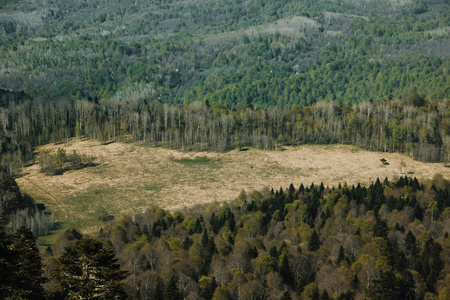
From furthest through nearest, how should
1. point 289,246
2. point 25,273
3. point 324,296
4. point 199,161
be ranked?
1. point 199,161
2. point 289,246
3. point 324,296
4. point 25,273

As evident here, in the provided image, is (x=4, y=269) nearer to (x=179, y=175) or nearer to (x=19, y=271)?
(x=19, y=271)

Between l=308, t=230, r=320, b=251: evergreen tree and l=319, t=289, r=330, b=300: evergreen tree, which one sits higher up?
l=319, t=289, r=330, b=300: evergreen tree

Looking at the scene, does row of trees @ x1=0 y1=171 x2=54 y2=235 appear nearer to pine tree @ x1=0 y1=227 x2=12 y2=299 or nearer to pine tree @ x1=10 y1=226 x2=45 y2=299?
pine tree @ x1=10 y1=226 x2=45 y2=299

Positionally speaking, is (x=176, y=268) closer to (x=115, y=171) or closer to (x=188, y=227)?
(x=188, y=227)

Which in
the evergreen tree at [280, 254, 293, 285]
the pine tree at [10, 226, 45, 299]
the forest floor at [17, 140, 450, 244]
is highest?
the pine tree at [10, 226, 45, 299]

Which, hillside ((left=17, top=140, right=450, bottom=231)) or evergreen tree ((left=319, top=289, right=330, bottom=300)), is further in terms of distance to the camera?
hillside ((left=17, top=140, right=450, bottom=231))

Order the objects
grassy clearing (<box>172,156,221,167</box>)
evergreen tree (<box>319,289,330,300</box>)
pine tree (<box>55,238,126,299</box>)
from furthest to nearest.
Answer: grassy clearing (<box>172,156,221,167</box>)
evergreen tree (<box>319,289,330,300</box>)
pine tree (<box>55,238,126,299</box>)

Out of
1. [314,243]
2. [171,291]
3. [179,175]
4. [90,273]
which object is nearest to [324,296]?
[171,291]

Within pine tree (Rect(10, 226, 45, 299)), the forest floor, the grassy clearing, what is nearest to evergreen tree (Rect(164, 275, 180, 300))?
pine tree (Rect(10, 226, 45, 299))

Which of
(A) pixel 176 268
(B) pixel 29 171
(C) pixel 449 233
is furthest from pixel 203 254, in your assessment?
(B) pixel 29 171
